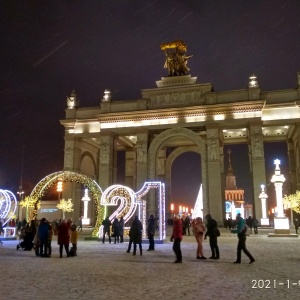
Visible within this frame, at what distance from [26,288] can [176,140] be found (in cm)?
3865

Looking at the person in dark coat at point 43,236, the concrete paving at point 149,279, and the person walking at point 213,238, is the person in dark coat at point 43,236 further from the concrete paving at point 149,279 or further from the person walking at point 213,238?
the person walking at point 213,238

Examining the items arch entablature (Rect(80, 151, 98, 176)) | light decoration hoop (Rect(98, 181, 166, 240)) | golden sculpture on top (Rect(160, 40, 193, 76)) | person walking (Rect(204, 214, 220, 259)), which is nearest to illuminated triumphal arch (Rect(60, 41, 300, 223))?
golden sculpture on top (Rect(160, 40, 193, 76))

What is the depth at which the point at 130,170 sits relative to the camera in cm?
5066

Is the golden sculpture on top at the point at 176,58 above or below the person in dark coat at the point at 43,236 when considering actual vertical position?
above

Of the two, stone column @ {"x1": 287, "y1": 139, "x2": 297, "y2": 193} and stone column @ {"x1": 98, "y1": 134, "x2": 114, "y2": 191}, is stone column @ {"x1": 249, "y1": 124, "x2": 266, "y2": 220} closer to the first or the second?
stone column @ {"x1": 287, "y1": 139, "x2": 297, "y2": 193}

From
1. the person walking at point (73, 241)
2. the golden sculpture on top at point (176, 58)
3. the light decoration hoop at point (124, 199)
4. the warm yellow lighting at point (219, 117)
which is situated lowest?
the person walking at point (73, 241)

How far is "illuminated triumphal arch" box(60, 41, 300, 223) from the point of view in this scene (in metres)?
39.8

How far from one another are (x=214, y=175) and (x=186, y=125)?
6.96m

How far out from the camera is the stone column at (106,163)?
4275 cm

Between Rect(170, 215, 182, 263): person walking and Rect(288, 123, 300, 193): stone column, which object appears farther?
Rect(288, 123, 300, 193): stone column

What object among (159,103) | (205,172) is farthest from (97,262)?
(159,103)

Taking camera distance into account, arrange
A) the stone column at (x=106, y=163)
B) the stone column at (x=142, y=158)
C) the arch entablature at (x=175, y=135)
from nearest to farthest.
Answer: the arch entablature at (x=175, y=135) < the stone column at (x=142, y=158) < the stone column at (x=106, y=163)

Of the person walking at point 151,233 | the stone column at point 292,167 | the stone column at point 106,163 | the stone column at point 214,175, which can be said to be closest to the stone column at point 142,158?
the stone column at point 106,163

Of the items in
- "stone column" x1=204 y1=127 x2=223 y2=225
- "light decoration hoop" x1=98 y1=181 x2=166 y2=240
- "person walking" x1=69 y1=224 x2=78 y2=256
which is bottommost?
"person walking" x1=69 y1=224 x2=78 y2=256
